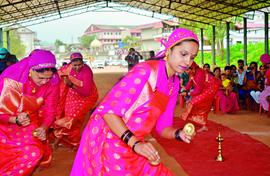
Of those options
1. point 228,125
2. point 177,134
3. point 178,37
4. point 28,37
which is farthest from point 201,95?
point 28,37

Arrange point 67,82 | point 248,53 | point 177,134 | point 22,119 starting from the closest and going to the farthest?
point 177,134 < point 22,119 < point 67,82 < point 248,53

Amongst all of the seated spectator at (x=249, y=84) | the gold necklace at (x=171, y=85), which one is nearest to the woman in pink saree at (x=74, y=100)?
the gold necklace at (x=171, y=85)

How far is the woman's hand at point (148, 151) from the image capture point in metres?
1.97

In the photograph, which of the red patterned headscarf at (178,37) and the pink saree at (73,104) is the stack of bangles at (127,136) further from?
the pink saree at (73,104)

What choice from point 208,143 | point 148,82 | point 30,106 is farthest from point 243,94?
point 148,82

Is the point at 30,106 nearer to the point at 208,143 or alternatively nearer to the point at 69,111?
the point at 69,111

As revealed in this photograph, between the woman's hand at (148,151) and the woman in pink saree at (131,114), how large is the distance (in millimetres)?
22

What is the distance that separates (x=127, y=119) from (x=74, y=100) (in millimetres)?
4672

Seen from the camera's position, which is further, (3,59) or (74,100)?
(74,100)

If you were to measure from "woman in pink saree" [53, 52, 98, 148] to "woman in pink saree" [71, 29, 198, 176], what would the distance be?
426 cm

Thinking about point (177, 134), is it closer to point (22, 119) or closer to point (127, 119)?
point (127, 119)

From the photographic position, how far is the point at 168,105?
242 cm

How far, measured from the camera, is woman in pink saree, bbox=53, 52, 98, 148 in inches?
256

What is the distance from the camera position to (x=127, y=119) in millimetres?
2152
